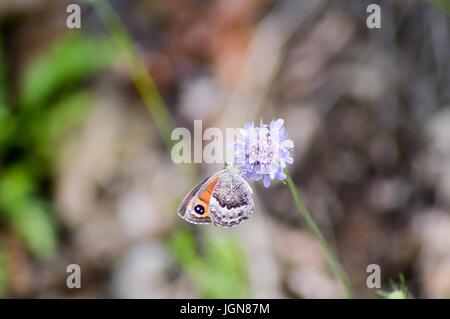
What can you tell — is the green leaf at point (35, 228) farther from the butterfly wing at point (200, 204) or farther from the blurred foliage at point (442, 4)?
the blurred foliage at point (442, 4)

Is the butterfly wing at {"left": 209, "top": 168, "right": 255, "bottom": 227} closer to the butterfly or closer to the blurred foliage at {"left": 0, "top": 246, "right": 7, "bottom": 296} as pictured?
the butterfly

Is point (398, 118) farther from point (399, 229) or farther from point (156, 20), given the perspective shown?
point (156, 20)

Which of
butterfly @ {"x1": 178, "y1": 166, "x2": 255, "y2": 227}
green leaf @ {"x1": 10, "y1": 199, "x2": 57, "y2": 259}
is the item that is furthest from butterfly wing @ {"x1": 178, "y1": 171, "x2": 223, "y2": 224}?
green leaf @ {"x1": 10, "y1": 199, "x2": 57, "y2": 259}

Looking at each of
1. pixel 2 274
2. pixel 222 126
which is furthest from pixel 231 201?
pixel 2 274

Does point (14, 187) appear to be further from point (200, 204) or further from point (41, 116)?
point (200, 204)

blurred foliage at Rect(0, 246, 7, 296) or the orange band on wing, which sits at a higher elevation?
the orange band on wing

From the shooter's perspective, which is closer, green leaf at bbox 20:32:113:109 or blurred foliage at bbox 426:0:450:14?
blurred foliage at bbox 426:0:450:14
